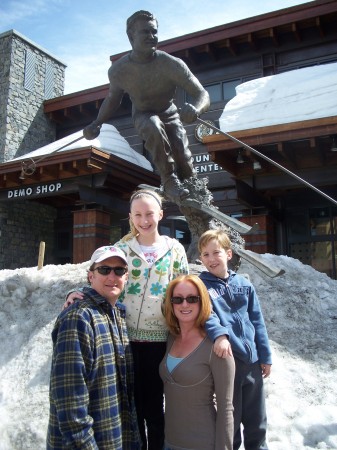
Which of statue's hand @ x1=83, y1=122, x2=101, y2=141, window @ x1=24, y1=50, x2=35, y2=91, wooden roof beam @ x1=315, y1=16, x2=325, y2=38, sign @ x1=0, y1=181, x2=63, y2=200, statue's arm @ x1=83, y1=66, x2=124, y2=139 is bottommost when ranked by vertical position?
statue's hand @ x1=83, y1=122, x2=101, y2=141

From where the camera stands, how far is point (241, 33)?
10766 millimetres

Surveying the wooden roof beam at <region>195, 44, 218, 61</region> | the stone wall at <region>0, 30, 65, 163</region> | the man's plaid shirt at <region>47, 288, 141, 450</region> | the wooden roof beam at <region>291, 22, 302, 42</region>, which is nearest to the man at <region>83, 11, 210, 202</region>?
the man's plaid shirt at <region>47, 288, 141, 450</region>

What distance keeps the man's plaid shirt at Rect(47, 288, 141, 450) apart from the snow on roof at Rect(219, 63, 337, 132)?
278 inches

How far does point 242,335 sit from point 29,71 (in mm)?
13867

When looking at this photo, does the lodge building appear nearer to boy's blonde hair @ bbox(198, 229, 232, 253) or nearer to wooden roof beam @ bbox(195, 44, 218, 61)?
wooden roof beam @ bbox(195, 44, 218, 61)

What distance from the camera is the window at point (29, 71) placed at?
549 inches

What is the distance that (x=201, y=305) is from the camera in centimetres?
209

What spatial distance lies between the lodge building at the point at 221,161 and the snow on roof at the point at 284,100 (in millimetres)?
104

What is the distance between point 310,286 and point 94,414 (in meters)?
4.99

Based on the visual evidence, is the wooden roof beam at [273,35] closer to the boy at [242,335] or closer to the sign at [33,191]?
the sign at [33,191]

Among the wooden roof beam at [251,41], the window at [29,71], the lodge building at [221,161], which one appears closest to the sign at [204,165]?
the lodge building at [221,161]

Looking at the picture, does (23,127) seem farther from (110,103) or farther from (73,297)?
(73,297)

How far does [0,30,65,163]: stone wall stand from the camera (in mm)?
13367

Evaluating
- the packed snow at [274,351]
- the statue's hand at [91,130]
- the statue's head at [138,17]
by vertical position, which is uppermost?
the statue's head at [138,17]
